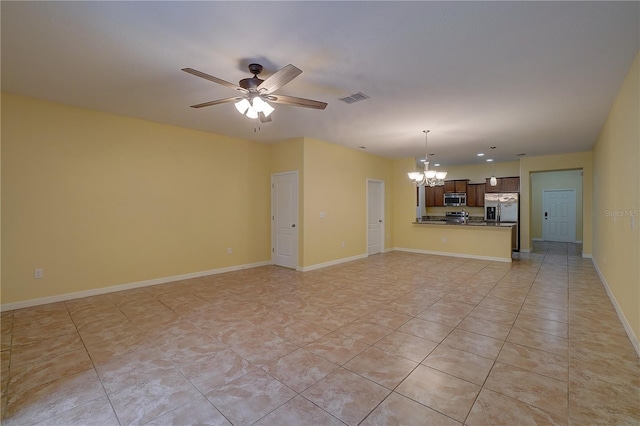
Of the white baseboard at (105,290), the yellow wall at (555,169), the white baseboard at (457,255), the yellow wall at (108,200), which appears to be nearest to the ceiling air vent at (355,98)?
the yellow wall at (108,200)

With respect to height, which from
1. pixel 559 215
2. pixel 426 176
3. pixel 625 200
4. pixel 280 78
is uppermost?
pixel 280 78

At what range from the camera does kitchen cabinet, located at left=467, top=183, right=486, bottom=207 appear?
30.2ft

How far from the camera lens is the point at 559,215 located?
9.84 m

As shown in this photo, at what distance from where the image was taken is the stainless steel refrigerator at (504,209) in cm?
808

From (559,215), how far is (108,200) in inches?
505

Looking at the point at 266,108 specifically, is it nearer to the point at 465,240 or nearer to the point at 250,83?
the point at 250,83

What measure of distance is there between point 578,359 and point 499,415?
1.26 meters

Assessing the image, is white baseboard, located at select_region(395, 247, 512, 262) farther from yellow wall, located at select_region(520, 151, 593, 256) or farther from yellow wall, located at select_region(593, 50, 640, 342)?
yellow wall, located at select_region(593, 50, 640, 342)

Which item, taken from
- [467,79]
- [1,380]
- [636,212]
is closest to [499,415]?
[636,212]

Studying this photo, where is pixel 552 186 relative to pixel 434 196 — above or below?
above

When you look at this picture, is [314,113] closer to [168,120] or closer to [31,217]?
[168,120]

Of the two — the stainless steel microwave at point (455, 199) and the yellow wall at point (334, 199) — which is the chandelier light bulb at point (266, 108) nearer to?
the yellow wall at point (334, 199)

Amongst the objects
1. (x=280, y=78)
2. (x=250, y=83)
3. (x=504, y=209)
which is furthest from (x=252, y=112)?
(x=504, y=209)

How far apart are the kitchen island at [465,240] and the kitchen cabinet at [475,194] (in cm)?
172
